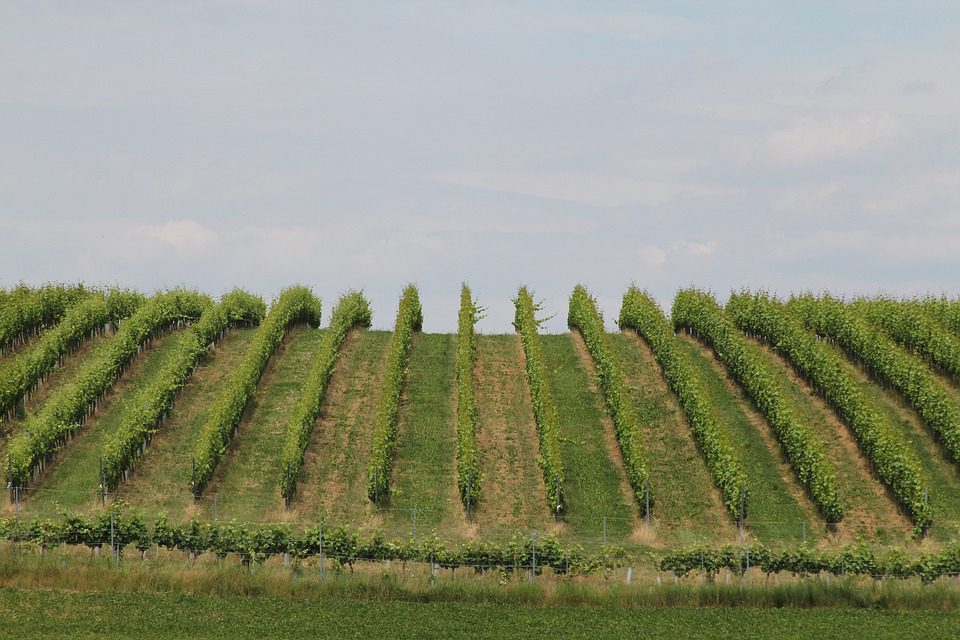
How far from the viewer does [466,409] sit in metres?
72.2

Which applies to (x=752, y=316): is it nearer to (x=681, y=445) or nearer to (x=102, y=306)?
(x=681, y=445)

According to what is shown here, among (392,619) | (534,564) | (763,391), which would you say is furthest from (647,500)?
(392,619)

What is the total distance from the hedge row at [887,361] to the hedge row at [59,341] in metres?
48.7

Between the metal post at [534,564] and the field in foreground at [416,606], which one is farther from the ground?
the metal post at [534,564]

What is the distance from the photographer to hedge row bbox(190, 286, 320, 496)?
65.8 m

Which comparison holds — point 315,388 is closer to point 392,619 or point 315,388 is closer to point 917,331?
point 392,619

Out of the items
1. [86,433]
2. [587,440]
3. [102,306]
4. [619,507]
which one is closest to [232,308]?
[102,306]

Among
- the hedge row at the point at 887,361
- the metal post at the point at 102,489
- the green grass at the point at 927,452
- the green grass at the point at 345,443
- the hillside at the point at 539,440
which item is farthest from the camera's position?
the hedge row at the point at 887,361

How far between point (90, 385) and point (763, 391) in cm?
4001

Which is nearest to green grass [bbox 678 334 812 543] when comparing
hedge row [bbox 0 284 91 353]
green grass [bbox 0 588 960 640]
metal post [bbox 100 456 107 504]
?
green grass [bbox 0 588 960 640]

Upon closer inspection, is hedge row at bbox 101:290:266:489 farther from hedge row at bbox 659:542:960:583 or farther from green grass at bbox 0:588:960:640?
hedge row at bbox 659:542:960:583

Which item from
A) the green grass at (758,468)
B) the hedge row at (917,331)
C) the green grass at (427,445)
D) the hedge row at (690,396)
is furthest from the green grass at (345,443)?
the hedge row at (917,331)

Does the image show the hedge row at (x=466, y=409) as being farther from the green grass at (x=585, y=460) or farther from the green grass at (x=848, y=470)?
the green grass at (x=848, y=470)

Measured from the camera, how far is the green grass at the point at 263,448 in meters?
64.3
